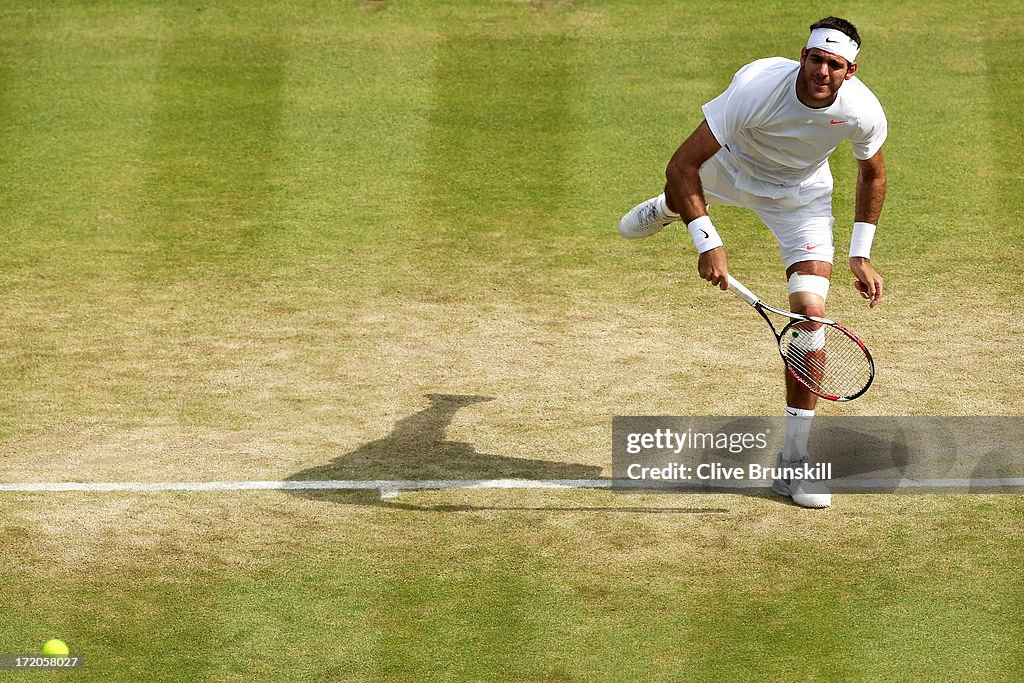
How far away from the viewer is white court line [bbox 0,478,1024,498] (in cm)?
812

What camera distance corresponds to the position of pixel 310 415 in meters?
9.21

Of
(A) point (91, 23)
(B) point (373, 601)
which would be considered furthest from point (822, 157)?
(A) point (91, 23)

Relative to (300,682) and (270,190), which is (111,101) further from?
(300,682)

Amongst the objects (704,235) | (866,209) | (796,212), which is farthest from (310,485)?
(866,209)

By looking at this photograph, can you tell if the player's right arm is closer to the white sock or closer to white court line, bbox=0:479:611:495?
the white sock

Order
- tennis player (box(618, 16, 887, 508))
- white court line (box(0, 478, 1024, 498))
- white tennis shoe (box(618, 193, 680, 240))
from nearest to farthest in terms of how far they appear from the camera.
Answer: tennis player (box(618, 16, 887, 508)), white court line (box(0, 478, 1024, 498)), white tennis shoe (box(618, 193, 680, 240))

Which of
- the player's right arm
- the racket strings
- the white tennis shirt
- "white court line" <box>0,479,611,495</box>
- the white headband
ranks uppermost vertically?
the white headband

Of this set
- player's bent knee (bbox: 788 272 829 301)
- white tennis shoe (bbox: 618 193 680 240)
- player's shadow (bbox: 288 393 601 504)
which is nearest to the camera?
player's bent knee (bbox: 788 272 829 301)

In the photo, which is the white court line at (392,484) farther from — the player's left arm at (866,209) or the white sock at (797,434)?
the player's left arm at (866,209)

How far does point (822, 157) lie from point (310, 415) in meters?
3.72

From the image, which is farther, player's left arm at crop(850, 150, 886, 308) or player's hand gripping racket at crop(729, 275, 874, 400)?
player's left arm at crop(850, 150, 886, 308)

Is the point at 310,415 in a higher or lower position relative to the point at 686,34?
lower

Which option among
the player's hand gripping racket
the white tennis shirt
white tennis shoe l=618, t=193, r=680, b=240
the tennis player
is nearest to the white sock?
the tennis player

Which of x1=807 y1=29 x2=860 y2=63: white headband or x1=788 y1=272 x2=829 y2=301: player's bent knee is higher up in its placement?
x1=807 y1=29 x2=860 y2=63: white headband
